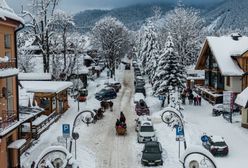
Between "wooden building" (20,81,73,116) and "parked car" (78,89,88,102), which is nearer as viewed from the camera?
"wooden building" (20,81,73,116)

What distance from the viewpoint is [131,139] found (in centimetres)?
3578

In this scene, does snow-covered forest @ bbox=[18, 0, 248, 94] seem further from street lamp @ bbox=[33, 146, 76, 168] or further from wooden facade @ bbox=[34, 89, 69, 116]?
street lamp @ bbox=[33, 146, 76, 168]

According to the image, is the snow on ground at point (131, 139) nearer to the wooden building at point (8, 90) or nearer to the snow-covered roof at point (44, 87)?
the wooden building at point (8, 90)

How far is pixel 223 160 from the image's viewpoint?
1158 inches

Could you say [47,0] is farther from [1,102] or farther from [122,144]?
[1,102]

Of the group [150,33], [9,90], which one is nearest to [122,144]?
[9,90]

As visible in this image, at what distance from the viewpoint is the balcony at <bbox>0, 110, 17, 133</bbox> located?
2283 centimetres

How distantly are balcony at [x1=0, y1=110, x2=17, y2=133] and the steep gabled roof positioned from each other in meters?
28.2

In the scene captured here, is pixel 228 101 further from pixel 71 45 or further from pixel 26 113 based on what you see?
pixel 71 45

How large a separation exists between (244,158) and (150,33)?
58.7m

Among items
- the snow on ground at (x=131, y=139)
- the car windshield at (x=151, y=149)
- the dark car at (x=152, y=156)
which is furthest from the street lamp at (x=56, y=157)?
the car windshield at (x=151, y=149)

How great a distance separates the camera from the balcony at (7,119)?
74.9 ft

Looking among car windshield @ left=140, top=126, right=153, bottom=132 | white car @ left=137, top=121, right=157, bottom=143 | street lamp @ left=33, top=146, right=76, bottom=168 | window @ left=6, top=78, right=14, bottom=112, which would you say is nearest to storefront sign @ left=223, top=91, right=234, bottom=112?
white car @ left=137, top=121, right=157, bottom=143

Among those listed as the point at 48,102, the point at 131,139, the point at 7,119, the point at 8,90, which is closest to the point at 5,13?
the point at 8,90
